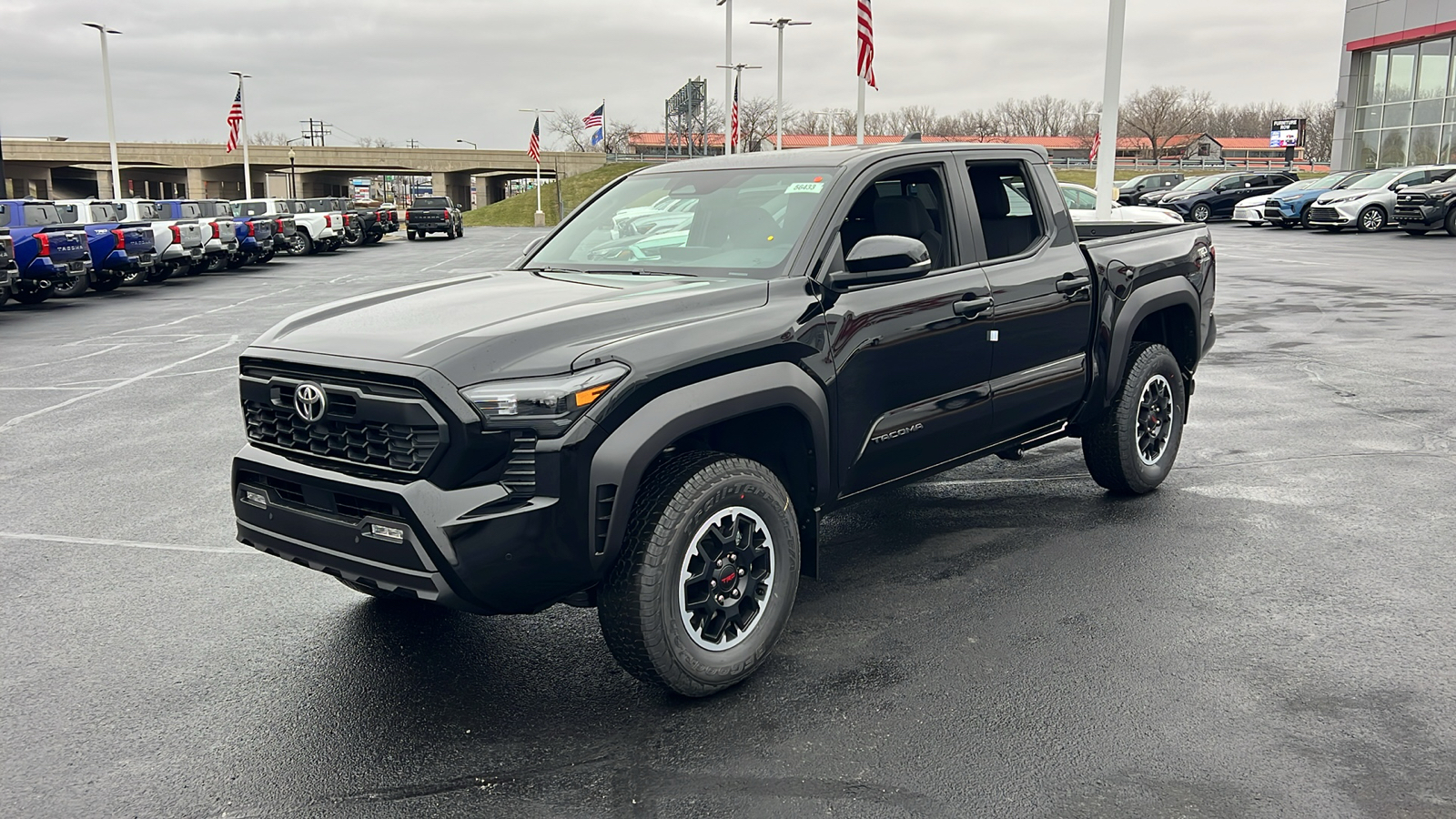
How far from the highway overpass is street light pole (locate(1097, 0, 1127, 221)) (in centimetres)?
7842

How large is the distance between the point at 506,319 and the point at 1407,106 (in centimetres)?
5030

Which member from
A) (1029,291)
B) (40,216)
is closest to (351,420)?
(1029,291)

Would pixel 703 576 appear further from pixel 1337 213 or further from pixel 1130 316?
pixel 1337 213

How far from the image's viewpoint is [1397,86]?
44.9 m

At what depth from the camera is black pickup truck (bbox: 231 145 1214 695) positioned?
3432 mm

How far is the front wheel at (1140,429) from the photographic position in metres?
6.12

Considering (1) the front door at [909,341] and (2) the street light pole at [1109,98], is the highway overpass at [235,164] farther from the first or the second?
(1) the front door at [909,341]

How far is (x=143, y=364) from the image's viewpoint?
1204 centimetres

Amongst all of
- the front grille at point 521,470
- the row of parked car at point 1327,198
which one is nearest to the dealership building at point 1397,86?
the row of parked car at point 1327,198

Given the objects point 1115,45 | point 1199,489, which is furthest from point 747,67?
point 1199,489

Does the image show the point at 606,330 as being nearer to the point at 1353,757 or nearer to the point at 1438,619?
the point at 1353,757

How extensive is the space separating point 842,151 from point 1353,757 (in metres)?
3.06

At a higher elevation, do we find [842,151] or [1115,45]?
[1115,45]

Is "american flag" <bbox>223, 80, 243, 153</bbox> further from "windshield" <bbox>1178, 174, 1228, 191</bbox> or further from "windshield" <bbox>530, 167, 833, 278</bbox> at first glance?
"windshield" <bbox>530, 167, 833, 278</bbox>
